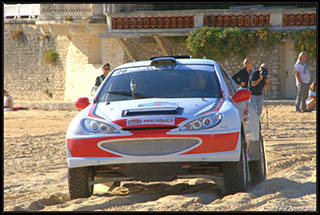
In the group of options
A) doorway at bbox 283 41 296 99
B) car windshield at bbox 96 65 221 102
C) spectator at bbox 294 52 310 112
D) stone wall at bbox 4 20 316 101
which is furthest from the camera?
stone wall at bbox 4 20 316 101

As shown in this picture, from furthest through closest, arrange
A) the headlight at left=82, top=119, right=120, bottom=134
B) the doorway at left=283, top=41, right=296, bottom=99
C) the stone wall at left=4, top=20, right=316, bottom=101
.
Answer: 1. the stone wall at left=4, top=20, right=316, bottom=101
2. the doorway at left=283, top=41, right=296, bottom=99
3. the headlight at left=82, top=119, right=120, bottom=134

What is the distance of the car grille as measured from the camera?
711cm

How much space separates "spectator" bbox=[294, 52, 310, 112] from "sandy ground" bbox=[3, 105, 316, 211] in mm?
5548

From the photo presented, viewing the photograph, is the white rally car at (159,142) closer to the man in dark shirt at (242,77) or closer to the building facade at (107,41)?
the man in dark shirt at (242,77)

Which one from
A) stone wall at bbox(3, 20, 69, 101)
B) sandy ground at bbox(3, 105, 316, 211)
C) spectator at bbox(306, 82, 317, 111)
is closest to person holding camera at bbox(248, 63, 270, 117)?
sandy ground at bbox(3, 105, 316, 211)

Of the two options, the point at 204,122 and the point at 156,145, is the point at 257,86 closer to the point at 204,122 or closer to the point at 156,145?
the point at 204,122

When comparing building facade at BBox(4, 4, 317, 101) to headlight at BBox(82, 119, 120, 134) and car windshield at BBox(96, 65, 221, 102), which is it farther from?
headlight at BBox(82, 119, 120, 134)

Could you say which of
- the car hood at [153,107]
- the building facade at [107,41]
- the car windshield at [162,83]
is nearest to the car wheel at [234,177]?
the car hood at [153,107]

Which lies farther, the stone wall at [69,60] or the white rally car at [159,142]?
the stone wall at [69,60]

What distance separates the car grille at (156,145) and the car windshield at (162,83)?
38.0 inches

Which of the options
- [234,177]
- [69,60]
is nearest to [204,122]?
[234,177]

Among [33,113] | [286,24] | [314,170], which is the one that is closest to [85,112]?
[314,170]

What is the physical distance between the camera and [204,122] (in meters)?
7.18

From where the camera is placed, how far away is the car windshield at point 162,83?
317 inches
